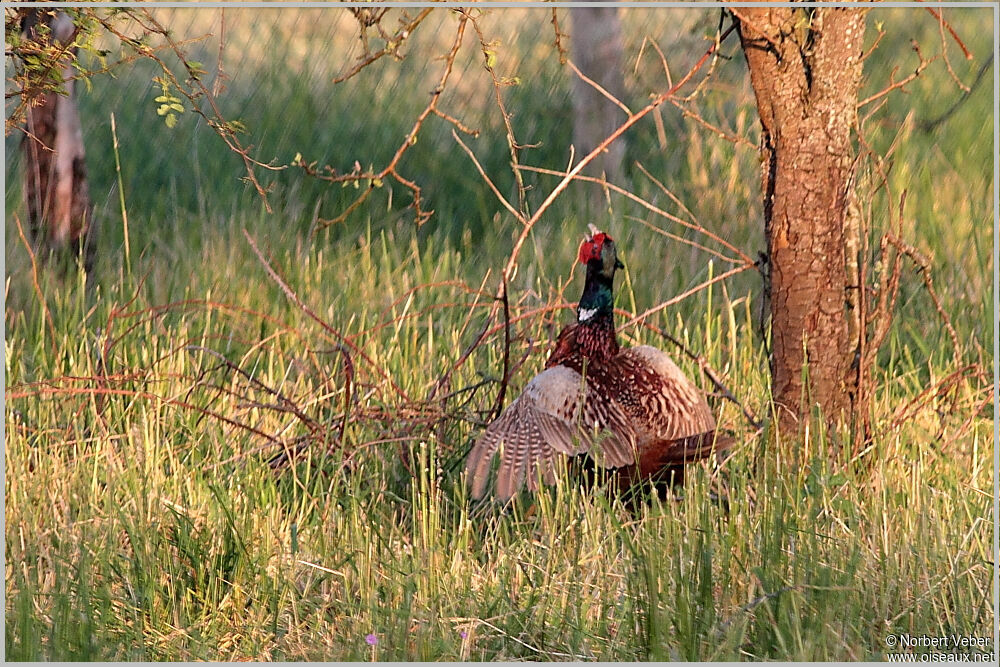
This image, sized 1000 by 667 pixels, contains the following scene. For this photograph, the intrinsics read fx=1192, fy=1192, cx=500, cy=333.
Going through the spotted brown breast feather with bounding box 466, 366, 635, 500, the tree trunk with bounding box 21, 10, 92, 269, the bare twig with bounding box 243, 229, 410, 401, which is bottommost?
the spotted brown breast feather with bounding box 466, 366, 635, 500

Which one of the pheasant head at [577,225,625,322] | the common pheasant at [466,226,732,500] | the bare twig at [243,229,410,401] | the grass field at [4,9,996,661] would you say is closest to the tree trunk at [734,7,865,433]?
the grass field at [4,9,996,661]

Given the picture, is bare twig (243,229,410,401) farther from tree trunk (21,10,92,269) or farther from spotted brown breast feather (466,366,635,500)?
tree trunk (21,10,92,269)

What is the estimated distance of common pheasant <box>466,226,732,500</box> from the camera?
155 inches

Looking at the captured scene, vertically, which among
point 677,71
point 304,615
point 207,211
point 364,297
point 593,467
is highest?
point 677,71

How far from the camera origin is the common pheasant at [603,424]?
3.93 meters

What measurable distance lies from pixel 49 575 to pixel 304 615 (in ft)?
2.64

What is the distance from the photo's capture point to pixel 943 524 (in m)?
3.58

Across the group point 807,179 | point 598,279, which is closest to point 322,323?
point 598,279

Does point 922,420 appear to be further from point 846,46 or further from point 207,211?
point 207,211

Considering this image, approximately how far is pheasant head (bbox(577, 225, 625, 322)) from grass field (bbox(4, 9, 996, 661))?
0.20m

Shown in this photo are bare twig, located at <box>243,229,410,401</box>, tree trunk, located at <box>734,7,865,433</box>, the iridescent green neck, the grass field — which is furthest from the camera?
the iridescent green neck

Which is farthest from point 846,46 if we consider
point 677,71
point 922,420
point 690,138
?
point 677,71

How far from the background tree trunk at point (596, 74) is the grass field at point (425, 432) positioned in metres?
0.25

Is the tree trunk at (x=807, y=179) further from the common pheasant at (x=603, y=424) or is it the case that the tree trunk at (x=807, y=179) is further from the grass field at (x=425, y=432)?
the common pheasant at (x=603, y=424)
